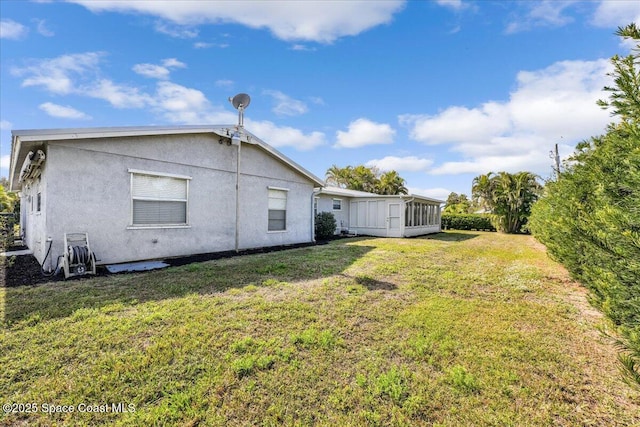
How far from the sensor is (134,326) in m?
3.84

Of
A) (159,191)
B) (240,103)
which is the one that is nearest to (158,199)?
(159,191)

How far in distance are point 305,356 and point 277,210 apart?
9089 millimetres

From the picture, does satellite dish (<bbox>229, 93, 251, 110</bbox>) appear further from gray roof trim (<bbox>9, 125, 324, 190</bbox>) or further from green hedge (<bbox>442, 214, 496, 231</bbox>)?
green hedge (<bbox>442, 214, 496, 231</bbox>)

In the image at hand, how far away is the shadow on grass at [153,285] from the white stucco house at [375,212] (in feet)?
32.2

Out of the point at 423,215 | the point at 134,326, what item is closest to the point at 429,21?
the point at 134,326

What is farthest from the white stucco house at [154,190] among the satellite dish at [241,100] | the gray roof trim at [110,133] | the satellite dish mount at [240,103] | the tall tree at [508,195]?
the tall tree at [508,195]

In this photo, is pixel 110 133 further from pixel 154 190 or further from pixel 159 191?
pixel 159 191

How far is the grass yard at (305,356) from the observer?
2.46 metres

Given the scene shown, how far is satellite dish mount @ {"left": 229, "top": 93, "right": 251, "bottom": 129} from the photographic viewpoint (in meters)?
10.4

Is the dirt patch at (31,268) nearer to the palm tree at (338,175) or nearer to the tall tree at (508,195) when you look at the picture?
the tall tree at (508,195)

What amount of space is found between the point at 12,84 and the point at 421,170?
117ft

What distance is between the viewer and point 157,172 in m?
8.30

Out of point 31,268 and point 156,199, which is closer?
point 31,268

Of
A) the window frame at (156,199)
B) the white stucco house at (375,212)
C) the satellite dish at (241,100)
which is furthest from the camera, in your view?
the white stucco house at (375,212)
